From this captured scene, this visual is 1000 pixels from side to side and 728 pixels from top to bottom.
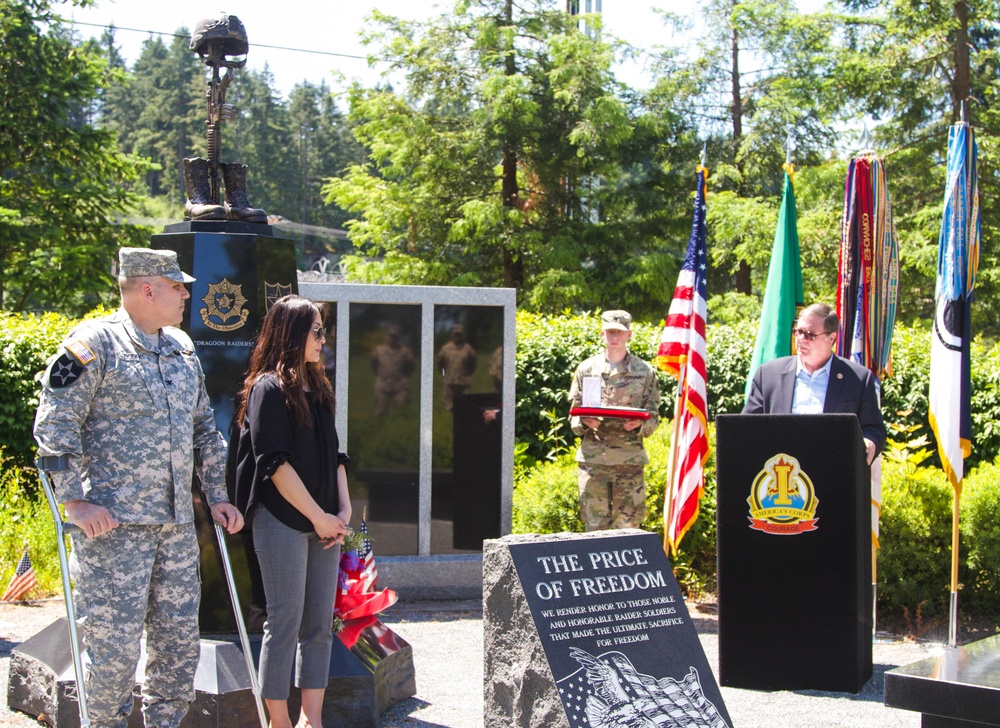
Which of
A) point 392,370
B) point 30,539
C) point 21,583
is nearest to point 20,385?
point 30,539

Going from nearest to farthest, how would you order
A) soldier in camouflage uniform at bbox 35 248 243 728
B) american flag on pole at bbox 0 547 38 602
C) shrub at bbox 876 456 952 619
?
1. soldier in camouflage uniform at bbox 35 248 243 728
2. shrub at bbox 876 456 952 619
3. american flag on pole at bbox 0 547 38 602

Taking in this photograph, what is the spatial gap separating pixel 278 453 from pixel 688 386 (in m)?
3.54

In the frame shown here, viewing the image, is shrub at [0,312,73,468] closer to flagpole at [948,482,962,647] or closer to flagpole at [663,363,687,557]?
flagpole at [663,363,687,557]

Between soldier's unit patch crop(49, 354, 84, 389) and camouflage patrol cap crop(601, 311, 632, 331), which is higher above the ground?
camouflage patrol cap crop(601, 311, 632, 331)

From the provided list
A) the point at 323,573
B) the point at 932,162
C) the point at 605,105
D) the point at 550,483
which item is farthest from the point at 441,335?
the point at 605,105

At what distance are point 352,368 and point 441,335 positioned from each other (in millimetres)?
655

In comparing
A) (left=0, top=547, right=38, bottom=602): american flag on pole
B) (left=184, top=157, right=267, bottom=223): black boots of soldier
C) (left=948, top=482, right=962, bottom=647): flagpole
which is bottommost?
(left=0, top=547, right=38, bottom=602): american flag on pole

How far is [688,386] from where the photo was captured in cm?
662

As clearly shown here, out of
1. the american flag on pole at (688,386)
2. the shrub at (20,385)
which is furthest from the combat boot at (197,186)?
the shrub at (20,385)

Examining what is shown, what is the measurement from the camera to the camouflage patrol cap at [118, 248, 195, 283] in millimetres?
3627

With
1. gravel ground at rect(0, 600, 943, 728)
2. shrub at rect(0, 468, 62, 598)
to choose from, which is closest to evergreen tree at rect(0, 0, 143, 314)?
shrub at rect(0, 468, 62, 598)

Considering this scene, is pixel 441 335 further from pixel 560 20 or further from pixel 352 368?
pixel 560 20

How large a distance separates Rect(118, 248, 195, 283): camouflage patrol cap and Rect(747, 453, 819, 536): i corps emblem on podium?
116 inches

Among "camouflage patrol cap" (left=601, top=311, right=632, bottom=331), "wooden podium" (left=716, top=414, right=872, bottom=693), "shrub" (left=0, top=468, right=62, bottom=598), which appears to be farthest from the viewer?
"shrub" (left=0, top=468, right=62, bottom=598)
